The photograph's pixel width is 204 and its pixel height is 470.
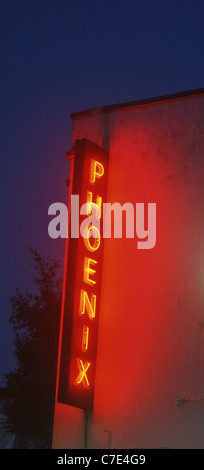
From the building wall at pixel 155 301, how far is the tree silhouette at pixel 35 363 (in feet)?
38.0

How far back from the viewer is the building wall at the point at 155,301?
Result: 11383mm

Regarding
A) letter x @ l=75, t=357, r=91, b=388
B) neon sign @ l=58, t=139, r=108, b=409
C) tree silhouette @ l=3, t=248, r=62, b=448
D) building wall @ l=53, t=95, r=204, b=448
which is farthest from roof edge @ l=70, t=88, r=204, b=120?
tree silhouette @ l=3, t=248, r=62, b=448

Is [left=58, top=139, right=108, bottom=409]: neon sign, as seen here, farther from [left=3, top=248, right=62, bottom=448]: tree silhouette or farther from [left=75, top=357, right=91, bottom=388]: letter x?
[left=3, top=248, right=62, bottom=448]: tree silhouette

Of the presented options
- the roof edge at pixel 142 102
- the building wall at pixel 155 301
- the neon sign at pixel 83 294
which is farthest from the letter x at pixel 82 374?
the roof edge at pixel 142 102

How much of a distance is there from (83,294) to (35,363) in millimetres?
13255

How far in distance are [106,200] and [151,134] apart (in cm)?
178

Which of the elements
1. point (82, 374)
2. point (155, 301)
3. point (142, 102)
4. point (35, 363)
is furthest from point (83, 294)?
point (35, 363)

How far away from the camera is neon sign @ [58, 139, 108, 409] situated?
11630 mm

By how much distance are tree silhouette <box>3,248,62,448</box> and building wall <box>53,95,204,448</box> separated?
11576mm

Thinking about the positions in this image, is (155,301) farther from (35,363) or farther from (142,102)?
A: (35,363)

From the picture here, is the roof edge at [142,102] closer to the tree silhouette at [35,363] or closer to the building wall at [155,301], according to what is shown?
the building wall at [155,301]

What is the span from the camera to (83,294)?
474 inches
